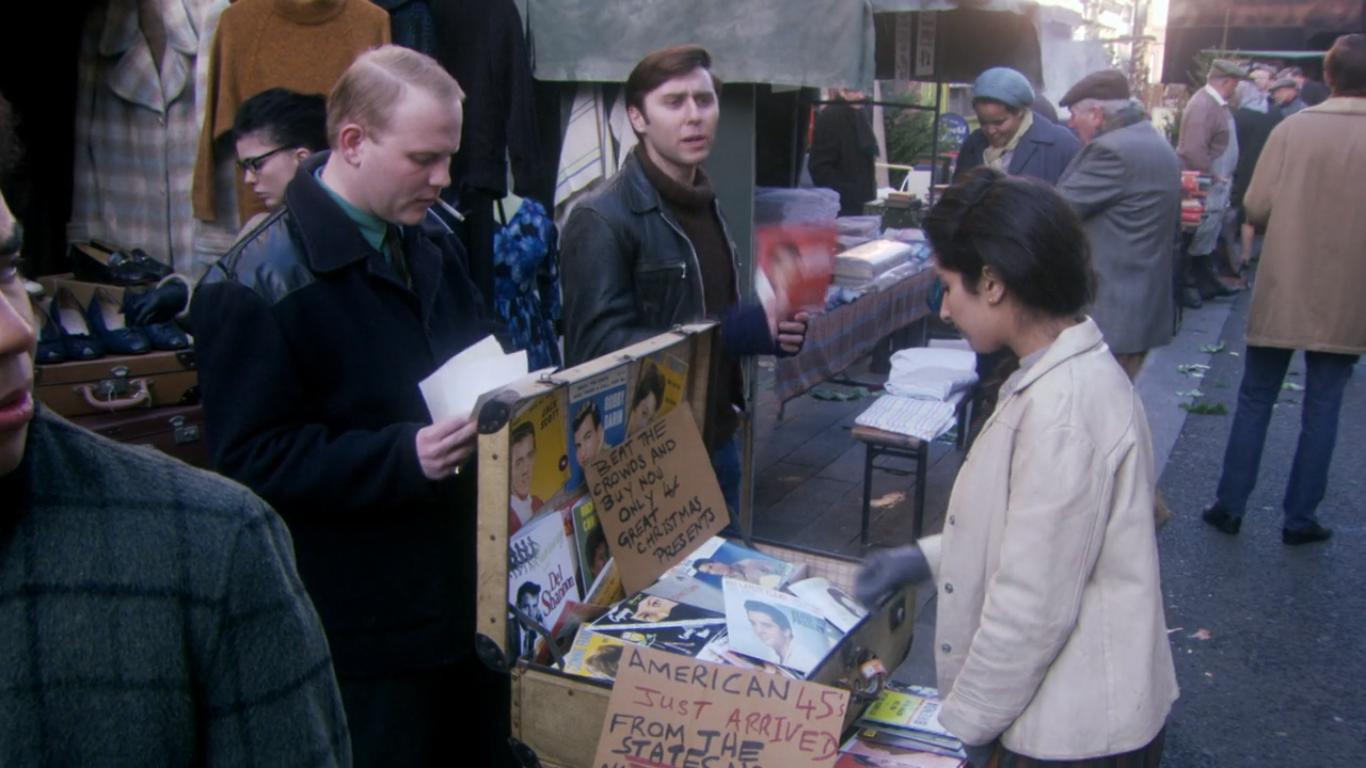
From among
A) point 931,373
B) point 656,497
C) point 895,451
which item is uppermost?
point 656,497

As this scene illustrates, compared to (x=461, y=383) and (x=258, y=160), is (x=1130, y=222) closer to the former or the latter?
(x=258, y=160)

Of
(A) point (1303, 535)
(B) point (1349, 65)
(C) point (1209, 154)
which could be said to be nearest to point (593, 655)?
(A) point (1303, 535)

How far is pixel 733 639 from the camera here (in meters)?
2.11

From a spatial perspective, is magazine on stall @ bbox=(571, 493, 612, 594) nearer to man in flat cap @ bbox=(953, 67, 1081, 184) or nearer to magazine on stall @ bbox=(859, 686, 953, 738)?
magazine on stall @ bbox=(859, 686, 953, 738)

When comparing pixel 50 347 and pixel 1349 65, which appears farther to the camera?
pixel 1349 65

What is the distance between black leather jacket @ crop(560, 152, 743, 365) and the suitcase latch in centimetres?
121

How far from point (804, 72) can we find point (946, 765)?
2.84 metres

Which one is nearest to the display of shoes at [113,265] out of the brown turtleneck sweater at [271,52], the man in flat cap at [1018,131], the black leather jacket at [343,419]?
the brown turtleneck sweater at [271,52]

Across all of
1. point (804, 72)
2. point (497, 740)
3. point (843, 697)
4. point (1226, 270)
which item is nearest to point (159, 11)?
point (804, 72)

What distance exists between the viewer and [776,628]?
2172 mm

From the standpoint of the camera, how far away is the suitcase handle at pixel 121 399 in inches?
128

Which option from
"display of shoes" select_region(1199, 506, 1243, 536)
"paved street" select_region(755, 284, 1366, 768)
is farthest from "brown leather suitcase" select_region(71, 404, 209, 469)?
"display of shoes" select_region(1199, 506, 1243, 536)

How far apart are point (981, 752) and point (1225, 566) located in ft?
11.3

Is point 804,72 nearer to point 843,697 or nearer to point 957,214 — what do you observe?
point 957,214
